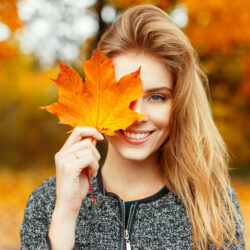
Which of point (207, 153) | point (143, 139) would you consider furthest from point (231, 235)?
point (143, 139)

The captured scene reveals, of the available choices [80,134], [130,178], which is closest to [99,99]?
[80,134]

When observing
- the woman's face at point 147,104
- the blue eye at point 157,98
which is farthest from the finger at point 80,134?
the blue eye at point 157,98

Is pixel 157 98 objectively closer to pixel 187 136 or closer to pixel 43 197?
pixel 187 136

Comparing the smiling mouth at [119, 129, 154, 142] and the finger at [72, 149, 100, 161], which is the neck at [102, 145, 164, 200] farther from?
the finger at [72, 149, 100, 161]

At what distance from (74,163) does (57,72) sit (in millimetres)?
7270

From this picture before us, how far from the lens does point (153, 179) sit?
6.06ft

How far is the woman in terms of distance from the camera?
1535mm

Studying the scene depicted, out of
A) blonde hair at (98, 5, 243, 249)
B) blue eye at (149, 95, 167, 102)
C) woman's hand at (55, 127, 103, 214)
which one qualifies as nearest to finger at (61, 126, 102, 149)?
woman's hand at (55, 127, 103, 214)

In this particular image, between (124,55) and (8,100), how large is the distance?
37.9 feet

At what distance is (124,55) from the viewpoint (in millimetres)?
1591

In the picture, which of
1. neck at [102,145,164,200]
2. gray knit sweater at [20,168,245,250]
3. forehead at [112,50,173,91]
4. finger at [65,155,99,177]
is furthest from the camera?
neck at [102,145,164,200]

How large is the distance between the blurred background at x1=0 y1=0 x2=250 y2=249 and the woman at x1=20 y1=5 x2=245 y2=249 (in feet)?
1.48

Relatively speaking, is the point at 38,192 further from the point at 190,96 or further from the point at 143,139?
the point at 190,96

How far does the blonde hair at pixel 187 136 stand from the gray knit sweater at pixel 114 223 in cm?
8
